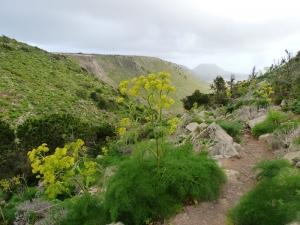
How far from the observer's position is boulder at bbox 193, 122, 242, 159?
8164 mm

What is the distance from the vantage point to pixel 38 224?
6746 mm

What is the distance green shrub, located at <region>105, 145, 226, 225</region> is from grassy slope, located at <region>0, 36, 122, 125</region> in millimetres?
20767

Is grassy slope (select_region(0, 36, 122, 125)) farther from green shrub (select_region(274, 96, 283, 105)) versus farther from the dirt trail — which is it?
green shrub (select_region(274, 96, 283, 105))

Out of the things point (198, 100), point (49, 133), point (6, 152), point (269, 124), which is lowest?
point (6, 152)

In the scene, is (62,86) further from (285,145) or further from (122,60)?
(122,60)

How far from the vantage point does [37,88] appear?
108ft

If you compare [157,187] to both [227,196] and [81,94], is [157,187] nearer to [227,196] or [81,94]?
[227,196]

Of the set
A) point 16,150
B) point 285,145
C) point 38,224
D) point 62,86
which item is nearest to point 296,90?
point 285,145

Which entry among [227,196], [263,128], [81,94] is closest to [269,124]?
[263,128]

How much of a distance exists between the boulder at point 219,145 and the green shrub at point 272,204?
3002 mm

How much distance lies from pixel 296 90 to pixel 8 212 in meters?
14.3

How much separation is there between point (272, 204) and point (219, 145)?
4.05 metres

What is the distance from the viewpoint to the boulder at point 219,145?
8164mm

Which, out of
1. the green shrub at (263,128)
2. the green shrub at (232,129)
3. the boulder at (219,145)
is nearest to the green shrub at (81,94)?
the green shrub at (232,129)
